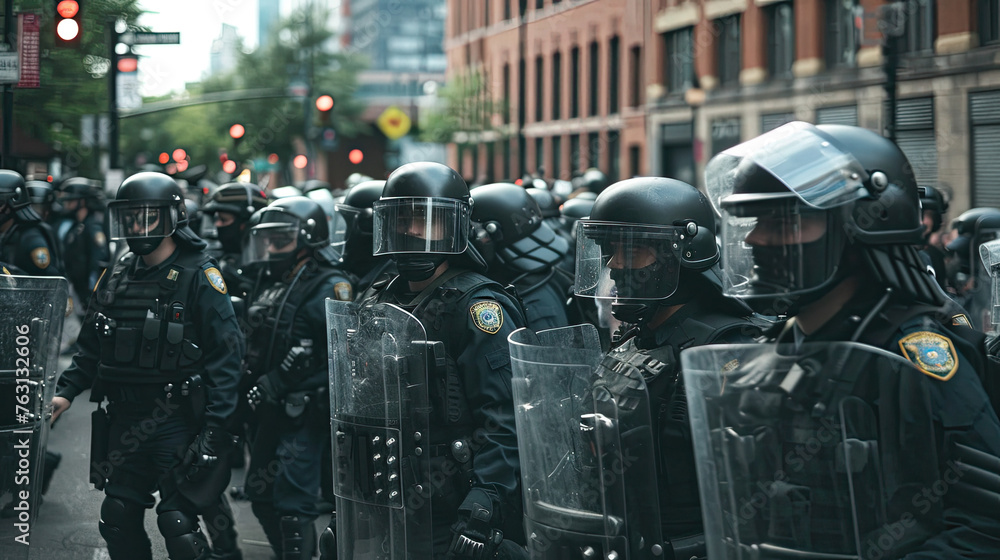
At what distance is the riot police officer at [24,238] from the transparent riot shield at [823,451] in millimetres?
6957

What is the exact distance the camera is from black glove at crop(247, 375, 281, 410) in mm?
6379

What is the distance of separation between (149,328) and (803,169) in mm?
3889

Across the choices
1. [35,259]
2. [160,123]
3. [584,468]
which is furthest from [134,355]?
[160,123]

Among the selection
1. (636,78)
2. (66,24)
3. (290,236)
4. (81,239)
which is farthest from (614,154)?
(290,236)

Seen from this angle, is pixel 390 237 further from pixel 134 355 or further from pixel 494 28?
pixel 494 28

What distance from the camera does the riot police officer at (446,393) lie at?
12.1 ft

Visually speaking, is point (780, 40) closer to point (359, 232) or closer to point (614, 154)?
point (614, 154)

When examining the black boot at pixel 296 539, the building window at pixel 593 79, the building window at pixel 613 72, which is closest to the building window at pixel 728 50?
→ the building window at pixel 613 72

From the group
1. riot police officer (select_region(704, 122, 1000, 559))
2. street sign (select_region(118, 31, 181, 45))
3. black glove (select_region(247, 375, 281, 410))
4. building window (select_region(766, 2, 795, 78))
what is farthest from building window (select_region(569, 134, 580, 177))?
riot police officer (select_region(704, 122, 1000, 559))

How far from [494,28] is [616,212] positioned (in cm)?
4312

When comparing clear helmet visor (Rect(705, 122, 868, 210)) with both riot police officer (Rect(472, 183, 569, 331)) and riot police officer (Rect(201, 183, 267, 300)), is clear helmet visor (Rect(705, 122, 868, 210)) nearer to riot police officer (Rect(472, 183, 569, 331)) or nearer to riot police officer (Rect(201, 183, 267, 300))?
riot police officer (Rect(472, 183, 569, 331))

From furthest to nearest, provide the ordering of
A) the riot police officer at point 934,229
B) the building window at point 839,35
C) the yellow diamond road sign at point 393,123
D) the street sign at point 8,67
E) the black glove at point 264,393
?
the building window at point 839,35 < the yellow diamond road sign at point 393,123 < the riot police officer at point 934,229 < the street sign at point 8,67 < the black glove at point 264,393

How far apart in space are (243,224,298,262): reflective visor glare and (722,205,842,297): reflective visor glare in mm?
4684

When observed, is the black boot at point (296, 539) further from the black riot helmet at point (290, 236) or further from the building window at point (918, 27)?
the building window at point (918, 27)
